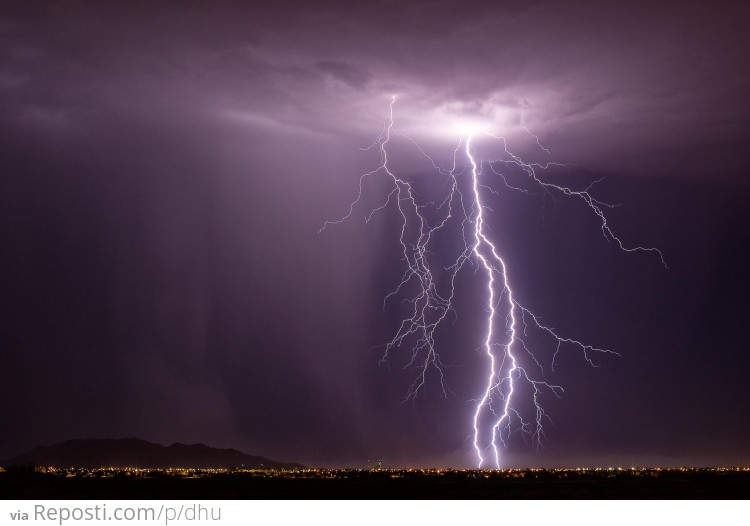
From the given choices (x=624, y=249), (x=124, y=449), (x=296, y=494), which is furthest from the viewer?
(x=124, y=449)

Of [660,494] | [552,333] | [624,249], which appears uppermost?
[624,249]
